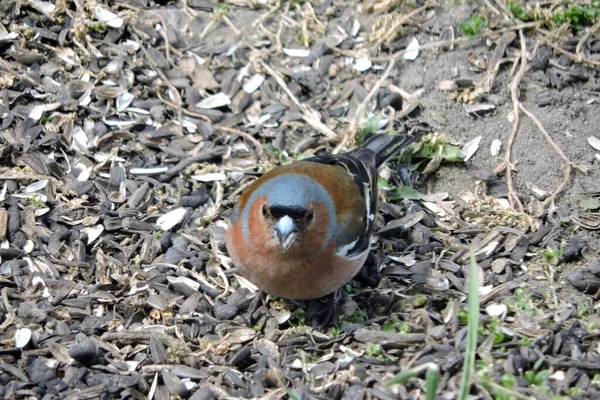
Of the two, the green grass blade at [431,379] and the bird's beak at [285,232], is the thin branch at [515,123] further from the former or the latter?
the green grass blade at [431,379]

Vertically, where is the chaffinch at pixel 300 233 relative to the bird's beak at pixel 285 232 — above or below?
below

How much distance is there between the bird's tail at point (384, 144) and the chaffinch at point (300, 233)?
581 millimetres

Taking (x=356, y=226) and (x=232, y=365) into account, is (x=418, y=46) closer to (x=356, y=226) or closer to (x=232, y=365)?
(x=356, y=226)

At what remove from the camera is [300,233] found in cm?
416

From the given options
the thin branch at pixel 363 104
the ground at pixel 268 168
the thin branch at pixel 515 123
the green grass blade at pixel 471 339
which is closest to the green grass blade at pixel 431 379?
the green grass blade at pixel 471 339

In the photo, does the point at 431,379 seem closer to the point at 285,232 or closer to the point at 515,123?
the point at 285,232

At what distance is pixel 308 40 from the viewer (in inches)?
243

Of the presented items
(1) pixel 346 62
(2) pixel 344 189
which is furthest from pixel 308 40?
(2) pixel 344 189

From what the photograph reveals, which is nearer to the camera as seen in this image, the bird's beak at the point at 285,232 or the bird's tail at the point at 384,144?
the bird's beak at the point at 285,232

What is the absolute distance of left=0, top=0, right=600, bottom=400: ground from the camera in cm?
411

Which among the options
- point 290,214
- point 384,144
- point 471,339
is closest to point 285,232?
point 290,214

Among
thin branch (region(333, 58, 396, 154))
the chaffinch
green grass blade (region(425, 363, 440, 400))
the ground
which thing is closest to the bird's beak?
the chaffinch

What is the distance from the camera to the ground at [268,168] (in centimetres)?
411

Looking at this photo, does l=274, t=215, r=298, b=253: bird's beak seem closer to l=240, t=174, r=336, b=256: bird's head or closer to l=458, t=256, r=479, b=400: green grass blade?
l=240, t=174, r=336, b=256: bird's head
